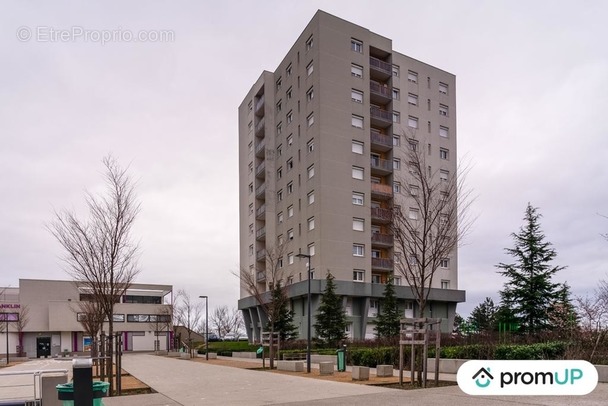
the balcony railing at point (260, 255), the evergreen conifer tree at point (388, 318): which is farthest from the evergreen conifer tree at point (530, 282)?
the balcony railing at point (260, 255)

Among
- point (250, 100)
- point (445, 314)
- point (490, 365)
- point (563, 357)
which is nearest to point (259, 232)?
point (250, 100)

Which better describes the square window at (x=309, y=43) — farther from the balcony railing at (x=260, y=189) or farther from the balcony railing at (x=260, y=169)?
the balcony railing at (x=260, y=189)

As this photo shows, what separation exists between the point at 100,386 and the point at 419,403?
6.64 meters

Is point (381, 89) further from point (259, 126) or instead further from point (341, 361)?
point (341, 361)

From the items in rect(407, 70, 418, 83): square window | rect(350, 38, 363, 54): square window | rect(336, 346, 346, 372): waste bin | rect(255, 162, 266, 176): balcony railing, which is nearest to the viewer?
rect(336, 346, 346, 372): waste bin

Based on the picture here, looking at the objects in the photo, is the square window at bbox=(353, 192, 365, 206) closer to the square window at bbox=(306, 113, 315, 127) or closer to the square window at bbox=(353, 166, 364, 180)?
the square window at bbox=(353, 166, 364, 180)

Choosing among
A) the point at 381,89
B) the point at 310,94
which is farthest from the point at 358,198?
the point at 381,89

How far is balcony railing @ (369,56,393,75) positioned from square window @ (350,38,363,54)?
1.57m

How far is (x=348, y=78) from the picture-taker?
163ft

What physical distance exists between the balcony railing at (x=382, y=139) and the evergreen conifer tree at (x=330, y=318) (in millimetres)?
14703

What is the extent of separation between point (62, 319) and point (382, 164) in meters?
47.2

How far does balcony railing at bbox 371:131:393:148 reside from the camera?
5106 centimetres

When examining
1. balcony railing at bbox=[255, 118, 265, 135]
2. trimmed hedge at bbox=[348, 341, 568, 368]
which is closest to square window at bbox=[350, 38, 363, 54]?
balcony railing at bbox=[255, 118, 265, 135]

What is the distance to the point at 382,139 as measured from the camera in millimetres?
51562
